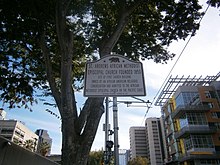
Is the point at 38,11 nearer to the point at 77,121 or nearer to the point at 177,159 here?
the point at 77,121

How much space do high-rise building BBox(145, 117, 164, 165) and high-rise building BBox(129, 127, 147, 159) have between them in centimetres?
2441

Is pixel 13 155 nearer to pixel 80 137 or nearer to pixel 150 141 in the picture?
pixel 80 137

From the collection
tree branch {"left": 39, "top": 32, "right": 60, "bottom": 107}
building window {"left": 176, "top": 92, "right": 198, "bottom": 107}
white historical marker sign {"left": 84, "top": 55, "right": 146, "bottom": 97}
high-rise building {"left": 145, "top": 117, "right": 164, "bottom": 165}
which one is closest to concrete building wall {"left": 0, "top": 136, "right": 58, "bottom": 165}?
tree branch {"left": 39, "top": 32, "right": 60, "bottom": 107}

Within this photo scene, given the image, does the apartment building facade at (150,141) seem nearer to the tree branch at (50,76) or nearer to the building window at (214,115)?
the building window at (214,115)

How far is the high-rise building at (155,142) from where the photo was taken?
11316 centimetres

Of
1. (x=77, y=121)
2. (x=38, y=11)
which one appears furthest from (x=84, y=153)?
(x=38, y=11)

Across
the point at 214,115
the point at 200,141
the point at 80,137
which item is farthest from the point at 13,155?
the point at 214,115

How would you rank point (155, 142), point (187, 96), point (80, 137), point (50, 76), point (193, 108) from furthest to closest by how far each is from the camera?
1. point (155, 142)
2. point (187, 96)
3. point (193, 108)
4. point (50, 76)
5. point (80, 137)

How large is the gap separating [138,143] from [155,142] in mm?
29816

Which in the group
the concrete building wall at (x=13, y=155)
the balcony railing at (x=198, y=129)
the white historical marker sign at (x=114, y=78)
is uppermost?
the balcony railing at (x=198, y=129)

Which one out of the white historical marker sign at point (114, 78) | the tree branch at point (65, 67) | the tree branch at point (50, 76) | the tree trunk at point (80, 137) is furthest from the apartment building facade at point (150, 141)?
the white historical marker sign at point (114, 78)

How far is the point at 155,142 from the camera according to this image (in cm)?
12338

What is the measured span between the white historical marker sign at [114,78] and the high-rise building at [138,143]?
15238 centimetres

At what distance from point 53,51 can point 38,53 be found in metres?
0.95
